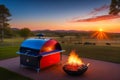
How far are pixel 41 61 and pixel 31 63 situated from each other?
0.54 m

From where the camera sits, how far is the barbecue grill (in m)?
6.08

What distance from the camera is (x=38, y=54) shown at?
19.7ft

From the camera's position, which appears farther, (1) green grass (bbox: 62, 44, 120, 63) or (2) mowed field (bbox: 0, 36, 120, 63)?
(2) mowed field (bbox: 0, 36, 120, 63)

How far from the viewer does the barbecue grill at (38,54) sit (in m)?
6.08

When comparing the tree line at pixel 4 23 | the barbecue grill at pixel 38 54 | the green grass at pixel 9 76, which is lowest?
the green grass at pixel 9 76

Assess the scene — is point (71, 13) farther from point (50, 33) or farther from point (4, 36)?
point (4, 36)

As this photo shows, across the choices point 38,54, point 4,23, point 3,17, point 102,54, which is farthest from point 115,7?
point 3,17

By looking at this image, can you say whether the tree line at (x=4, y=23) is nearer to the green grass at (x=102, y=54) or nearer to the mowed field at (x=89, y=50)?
the mowed field at (x=89, y=50)

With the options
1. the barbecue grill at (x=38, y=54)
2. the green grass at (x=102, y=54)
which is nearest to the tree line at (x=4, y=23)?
the green grass at (x=102, y=54)

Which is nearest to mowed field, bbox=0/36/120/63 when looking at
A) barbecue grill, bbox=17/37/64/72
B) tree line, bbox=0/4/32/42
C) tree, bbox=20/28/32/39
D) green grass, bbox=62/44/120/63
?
green grass, bbox=62/44/120/63

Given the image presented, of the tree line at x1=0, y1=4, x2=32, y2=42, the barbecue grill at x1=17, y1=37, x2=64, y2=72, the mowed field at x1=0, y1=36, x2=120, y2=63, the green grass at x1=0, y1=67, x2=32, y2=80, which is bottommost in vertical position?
the green grass at x1=0, y1=67, x2=32, y2=80

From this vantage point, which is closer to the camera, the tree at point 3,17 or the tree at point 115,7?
the tree at point 115,7

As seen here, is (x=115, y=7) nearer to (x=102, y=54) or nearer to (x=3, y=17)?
(x=102, y=54)

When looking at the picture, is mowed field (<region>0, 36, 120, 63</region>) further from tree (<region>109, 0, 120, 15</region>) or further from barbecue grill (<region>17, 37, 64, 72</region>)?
tree (<region>109, 0, 120, 15</region>)
